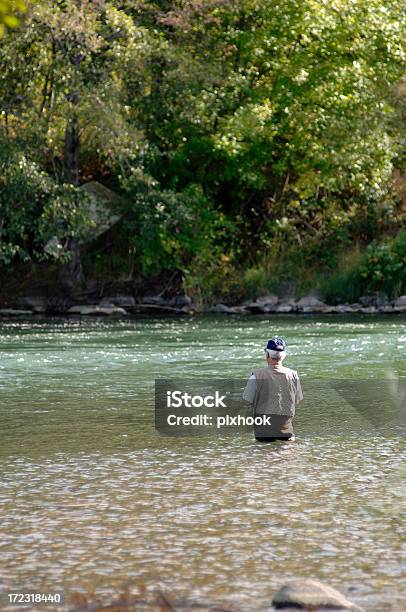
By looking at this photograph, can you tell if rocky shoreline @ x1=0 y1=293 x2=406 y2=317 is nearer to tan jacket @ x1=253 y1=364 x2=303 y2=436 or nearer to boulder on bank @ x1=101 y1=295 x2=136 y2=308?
boulder on bank @ x1=101 y1=295 x2=136 y2=308

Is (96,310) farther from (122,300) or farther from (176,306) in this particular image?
(176,306)

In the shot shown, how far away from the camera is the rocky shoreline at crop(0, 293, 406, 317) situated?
33.0 metres

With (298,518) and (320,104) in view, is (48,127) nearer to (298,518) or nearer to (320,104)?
(320,104)

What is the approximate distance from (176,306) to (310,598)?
1128 inches

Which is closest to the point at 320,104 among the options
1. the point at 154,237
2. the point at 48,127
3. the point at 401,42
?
the point at 401,42

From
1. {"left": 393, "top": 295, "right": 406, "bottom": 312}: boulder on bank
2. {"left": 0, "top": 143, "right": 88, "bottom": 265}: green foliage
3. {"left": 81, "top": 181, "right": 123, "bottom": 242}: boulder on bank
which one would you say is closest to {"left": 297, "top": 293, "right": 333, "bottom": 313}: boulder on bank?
{"left": 393, "top": 295, "right": 406, "bottom": 312}: boulder on bank

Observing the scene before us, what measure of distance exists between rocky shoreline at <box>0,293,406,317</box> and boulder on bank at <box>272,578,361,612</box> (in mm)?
26427

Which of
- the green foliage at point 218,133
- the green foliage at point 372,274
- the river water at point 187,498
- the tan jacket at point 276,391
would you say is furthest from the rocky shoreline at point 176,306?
the tan jacket at point 276,391

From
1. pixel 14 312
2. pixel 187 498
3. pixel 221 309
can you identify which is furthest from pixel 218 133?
pixel 187 498

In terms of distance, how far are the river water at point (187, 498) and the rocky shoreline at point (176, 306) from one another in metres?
15.4

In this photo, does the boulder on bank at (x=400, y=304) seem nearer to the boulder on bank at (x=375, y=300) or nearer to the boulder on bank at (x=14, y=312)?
the boulder on bank at (x=375, y=300)

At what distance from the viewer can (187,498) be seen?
9008 millimetres

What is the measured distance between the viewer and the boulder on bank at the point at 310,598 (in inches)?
241

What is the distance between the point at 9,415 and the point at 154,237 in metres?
20.2
